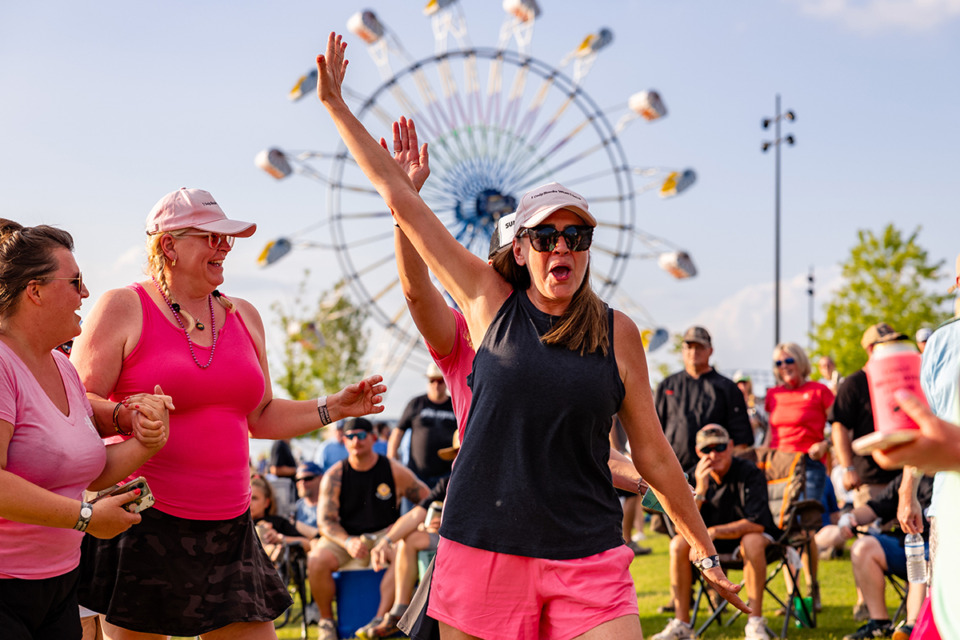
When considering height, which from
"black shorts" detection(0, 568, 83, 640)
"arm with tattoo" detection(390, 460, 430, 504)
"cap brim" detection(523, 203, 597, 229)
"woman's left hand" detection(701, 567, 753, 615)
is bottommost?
"black shorts" detection(0, 568, 83, 640)

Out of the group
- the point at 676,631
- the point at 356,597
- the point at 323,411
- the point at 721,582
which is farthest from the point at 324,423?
the point at 356,597

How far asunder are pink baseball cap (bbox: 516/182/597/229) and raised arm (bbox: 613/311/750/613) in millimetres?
332

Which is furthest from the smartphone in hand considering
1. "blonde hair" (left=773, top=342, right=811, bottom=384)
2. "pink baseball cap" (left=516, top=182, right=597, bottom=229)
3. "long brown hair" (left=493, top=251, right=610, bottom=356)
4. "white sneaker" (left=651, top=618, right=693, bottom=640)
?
"blonde hair" (left=773, top=342, right=811, bottom=384)

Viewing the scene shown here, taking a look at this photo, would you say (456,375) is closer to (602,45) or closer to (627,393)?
(627,393)

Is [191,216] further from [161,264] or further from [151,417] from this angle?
[151,417]

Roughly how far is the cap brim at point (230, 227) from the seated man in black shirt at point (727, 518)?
15.0ft

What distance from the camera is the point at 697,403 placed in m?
8.05

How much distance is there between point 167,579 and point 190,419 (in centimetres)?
54

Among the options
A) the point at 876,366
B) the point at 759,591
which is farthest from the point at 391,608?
the point at 876,366

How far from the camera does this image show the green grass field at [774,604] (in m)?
7.13

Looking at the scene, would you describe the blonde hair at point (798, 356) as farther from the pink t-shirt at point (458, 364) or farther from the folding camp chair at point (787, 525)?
the pink t-shirt at point (458, 364)

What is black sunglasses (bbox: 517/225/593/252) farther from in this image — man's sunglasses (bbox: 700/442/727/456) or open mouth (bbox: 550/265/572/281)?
man's sunglasses (bbox: 700/442/727/456)

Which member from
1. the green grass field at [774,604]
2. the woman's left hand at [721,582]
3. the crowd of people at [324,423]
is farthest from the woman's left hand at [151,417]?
the green grass field at [774,604]

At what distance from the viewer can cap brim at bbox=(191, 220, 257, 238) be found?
3338 millimetres
